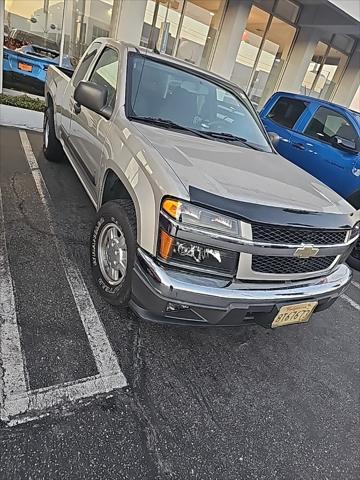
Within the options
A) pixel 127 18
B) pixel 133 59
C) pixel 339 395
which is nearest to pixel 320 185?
pixel 339 395

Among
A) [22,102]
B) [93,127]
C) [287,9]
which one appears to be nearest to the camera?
[93,127]

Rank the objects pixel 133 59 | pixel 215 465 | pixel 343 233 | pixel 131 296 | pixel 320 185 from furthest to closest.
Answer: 1. pixel 133 59
2. pixel 320 185
3. pixel 343 233
4. pixel 131 296
5. pixel 215 465

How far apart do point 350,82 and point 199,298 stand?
1537 cm

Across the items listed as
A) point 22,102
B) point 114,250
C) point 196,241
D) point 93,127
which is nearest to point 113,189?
point 114,250

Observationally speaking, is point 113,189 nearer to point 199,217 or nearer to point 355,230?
point 199,217

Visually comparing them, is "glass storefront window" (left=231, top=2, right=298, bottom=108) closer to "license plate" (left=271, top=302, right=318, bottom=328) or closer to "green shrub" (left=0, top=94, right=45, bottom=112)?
"green shrub" (left=0, top=94, right=45, bottom=112)

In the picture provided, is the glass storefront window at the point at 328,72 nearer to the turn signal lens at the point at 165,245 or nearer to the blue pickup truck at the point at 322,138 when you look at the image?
the blue pickup truck at the point at 322,138

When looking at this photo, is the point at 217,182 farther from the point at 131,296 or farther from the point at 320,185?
the point at 320,185

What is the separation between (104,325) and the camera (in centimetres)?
247

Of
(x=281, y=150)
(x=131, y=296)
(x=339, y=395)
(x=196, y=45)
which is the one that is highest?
(x=196, y=45)

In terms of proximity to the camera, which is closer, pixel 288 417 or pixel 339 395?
pixel 288 417

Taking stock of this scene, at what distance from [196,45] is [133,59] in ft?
25.3

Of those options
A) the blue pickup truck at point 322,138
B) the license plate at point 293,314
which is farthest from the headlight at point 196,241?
the blue pickup truck at point 322,138

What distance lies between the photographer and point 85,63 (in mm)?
3932
